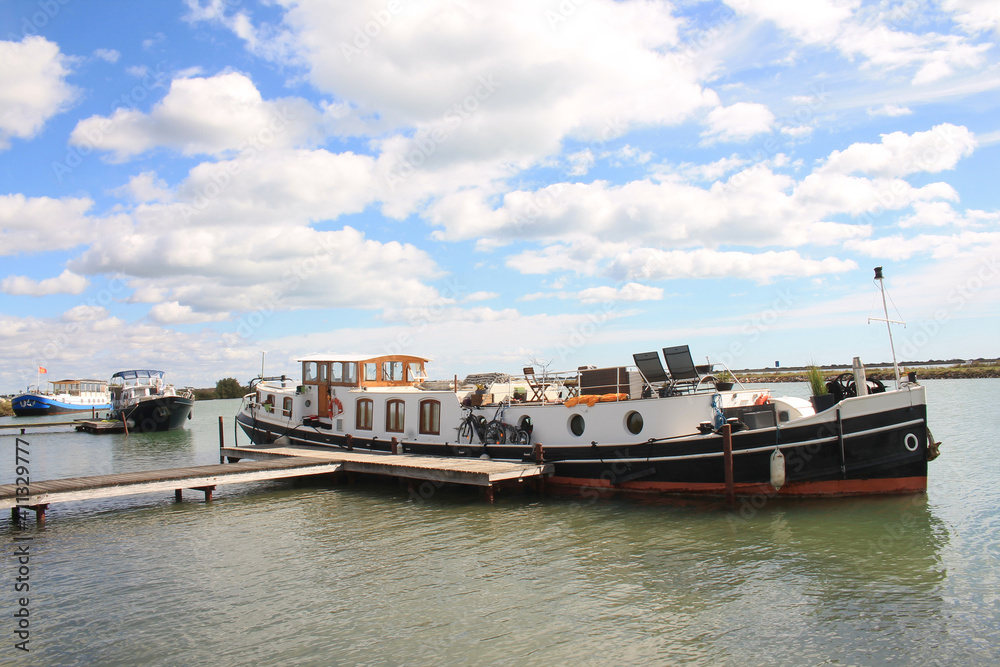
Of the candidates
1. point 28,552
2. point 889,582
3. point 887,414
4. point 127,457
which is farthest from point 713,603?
point 127,457

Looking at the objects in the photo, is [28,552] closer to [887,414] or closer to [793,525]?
[793,525]

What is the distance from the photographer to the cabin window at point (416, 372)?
74.5ft

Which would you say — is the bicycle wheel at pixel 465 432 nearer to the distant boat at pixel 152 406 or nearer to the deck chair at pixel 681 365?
the deck chair at pixel 681 365

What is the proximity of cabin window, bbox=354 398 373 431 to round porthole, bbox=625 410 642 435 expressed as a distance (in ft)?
29.7

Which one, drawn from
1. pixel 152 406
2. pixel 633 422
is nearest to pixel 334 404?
pixel 633 422

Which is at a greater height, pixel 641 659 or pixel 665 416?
pixel 665 416

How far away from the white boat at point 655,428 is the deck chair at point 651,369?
3 centimetres

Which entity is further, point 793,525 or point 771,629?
point 793,525

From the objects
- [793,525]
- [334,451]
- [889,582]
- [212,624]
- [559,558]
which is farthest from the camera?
[334,451]

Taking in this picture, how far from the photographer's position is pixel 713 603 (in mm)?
8836

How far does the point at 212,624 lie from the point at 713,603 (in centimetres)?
698

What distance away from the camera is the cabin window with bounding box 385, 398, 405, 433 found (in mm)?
20250

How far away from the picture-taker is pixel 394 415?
803 inches

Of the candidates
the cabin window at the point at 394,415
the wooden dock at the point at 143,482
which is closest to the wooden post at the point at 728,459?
the cabin window at the point at 394,415
